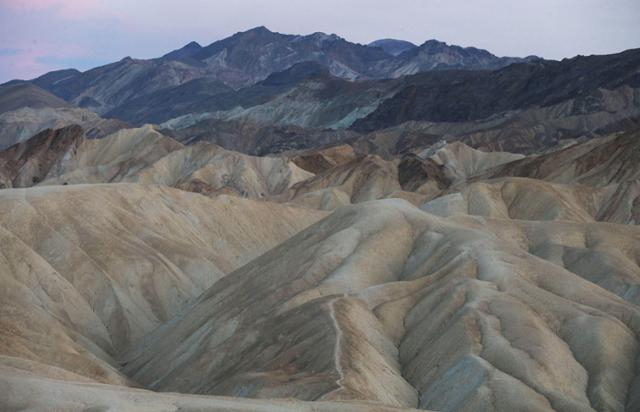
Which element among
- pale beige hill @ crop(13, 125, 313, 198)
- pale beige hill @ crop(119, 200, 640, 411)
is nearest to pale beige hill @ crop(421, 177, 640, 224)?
pale beige hill @ crop(119, 200, 640, 411)

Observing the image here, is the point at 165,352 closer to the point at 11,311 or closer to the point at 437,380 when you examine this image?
the point at 11,311

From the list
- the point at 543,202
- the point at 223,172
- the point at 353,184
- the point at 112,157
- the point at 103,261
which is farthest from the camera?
the point at 112,157

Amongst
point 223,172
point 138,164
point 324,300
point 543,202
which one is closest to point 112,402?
point 324,300

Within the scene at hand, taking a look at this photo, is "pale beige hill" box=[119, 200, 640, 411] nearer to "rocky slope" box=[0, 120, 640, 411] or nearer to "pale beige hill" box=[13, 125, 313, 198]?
"rocky slope" box=[0, 120, 640, 411]

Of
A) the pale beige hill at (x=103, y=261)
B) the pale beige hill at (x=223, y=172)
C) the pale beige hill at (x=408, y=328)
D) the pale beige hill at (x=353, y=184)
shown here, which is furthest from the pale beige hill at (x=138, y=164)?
the pale beige hill at (x=408, y=328)

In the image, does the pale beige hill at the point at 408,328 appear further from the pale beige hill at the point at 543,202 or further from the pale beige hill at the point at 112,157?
the pale beige hill at the point at 112,157

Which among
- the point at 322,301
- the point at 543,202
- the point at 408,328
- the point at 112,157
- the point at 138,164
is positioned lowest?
the point at 543,202

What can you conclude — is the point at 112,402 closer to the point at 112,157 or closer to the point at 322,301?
the point at 322,301
